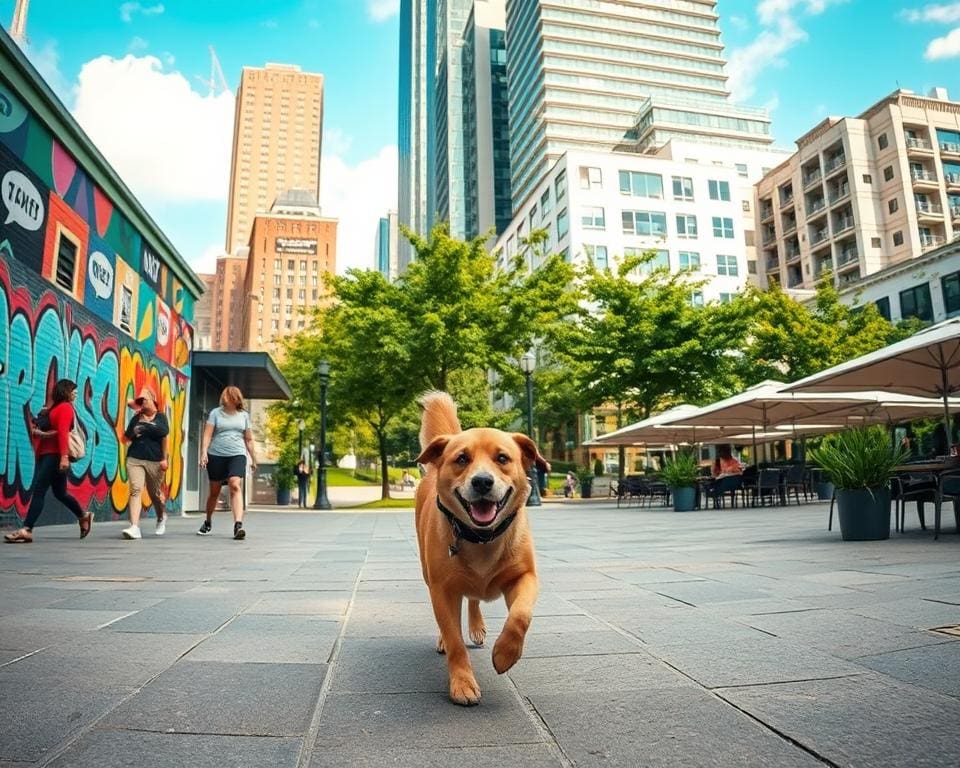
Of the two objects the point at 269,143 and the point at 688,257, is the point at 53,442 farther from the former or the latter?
the point at 269,143

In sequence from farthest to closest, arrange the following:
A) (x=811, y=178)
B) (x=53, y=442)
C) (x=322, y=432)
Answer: (x=811, y=178) → (x=322, y=432) → (x=53, y=442)

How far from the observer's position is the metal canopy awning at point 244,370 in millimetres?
20281

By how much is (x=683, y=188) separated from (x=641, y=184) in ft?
13.3

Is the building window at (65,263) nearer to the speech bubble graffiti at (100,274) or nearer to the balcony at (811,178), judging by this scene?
the speech bubble graffiti at (100,274)

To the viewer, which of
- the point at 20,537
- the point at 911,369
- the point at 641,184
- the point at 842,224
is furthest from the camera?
the point at 641,184

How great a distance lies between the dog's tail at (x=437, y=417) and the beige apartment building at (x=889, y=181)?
53491 mm

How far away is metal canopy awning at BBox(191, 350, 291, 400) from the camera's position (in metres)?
20.3

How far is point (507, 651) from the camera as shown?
7.76 ft

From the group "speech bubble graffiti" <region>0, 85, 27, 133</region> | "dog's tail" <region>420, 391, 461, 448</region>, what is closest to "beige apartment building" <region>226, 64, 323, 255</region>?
"speech bubble graffiti" <region>0, 85, 27, 133</region>

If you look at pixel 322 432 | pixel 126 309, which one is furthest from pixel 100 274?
pixel 322 432

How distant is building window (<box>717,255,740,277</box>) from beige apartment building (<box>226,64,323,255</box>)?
504 feet

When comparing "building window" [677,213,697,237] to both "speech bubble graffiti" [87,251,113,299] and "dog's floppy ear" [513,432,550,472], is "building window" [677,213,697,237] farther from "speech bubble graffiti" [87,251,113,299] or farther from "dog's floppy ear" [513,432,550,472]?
"dog's floppy ear" [513,432,550,472]

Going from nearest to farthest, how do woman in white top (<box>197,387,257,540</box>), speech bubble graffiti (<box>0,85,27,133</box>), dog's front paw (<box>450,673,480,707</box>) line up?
1. dog's front paw (<box>450,673,480,707</box>)
2. woman in white top (<box>197,387,257,540</box>)
3. speech bubble graffiti (<box>0,85,27,133</box>)

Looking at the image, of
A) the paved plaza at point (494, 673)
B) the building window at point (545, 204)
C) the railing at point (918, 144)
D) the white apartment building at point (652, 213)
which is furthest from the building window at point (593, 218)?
the paved plaza at point (494, 673)
